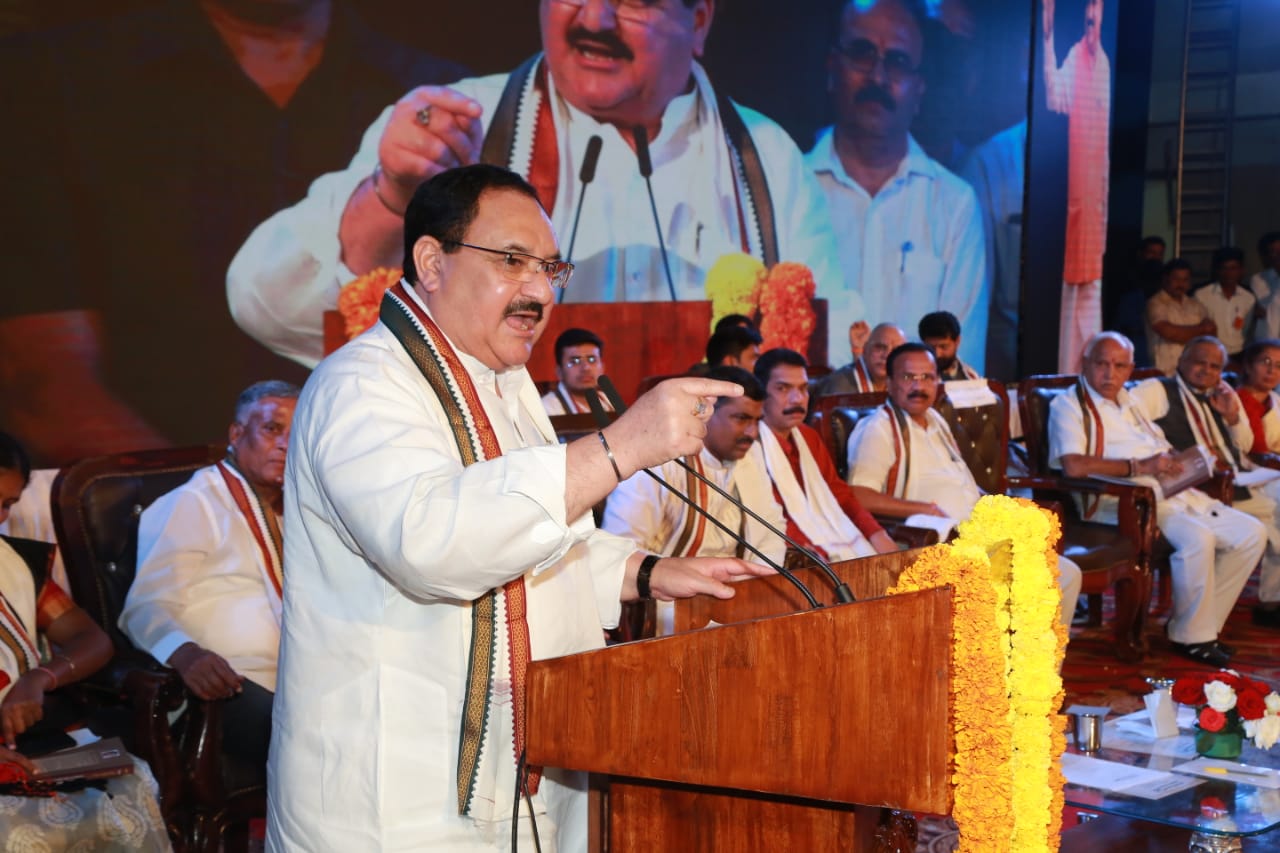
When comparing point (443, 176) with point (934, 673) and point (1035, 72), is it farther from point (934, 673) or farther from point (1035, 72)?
point (1035, 72)

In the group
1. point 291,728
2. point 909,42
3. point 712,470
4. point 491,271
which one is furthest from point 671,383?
point 909,42

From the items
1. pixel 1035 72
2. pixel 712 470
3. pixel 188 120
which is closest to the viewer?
pixel 712 470

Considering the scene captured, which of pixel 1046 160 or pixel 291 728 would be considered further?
pixel 1046 160

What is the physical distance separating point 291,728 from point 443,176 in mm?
824

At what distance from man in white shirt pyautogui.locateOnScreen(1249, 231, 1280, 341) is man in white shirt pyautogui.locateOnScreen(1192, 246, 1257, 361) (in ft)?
0.42

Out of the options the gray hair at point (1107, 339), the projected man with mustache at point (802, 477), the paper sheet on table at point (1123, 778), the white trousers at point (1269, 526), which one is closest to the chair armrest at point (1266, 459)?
the white trousers at point (1269, 526)

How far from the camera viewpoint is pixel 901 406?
6.09 meters

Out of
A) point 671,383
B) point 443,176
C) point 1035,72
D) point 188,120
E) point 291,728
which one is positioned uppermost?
point 1035,72

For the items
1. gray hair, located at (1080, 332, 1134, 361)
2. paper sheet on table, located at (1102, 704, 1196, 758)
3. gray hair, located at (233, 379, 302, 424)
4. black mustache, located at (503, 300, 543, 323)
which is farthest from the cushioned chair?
gray hair, located at (1080, 332, 1134, 361)

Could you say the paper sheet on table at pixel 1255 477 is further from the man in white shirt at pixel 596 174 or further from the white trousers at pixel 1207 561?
the man in white shirt at pixel 596 174

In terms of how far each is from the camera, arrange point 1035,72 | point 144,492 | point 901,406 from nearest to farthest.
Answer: point 144,492
point 901,406
point 1035,72

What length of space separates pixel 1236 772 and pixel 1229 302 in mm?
9000

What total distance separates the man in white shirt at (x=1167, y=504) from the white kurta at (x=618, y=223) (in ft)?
7.65

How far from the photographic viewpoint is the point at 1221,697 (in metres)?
3.64
